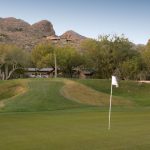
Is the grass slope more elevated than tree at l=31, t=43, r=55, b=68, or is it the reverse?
tree at l=31, t=43, r=55, b=68

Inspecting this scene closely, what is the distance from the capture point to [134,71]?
11756 cm

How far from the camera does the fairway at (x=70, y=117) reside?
17875 millimetres

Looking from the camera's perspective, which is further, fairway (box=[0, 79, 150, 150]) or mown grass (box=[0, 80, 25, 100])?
mown grass (box=[0, 80, 25, 100])

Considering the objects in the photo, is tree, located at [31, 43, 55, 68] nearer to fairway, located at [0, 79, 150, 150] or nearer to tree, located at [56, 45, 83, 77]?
tree, located at [56, 45, 83, 77]

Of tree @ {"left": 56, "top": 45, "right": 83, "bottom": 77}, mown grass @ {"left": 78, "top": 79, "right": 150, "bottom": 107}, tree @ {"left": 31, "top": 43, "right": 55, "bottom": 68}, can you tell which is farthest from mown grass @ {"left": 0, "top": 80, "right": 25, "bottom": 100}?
tree @ {"left": 31, "top": 43, "right": 55, "bottom": 68}

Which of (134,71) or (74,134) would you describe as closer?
(74,134)

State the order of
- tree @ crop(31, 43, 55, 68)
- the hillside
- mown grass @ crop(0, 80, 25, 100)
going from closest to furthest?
the hillside
mown grass @ crop(0, 80, 25, 100)
tree @ crop(31, 43, 55, 68)

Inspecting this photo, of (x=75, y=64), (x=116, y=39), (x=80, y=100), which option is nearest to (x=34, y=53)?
(x=75, y=64)

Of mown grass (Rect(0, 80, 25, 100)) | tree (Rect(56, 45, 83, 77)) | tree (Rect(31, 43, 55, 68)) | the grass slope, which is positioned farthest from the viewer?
tree (Rect(31, 43, 55, 68))

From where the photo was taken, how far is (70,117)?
1344 inches

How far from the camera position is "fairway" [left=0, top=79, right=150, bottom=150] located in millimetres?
17875

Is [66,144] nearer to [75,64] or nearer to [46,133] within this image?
[46,133]

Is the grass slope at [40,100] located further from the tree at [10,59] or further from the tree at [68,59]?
the tree at [68,59]

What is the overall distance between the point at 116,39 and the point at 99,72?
11216mm
